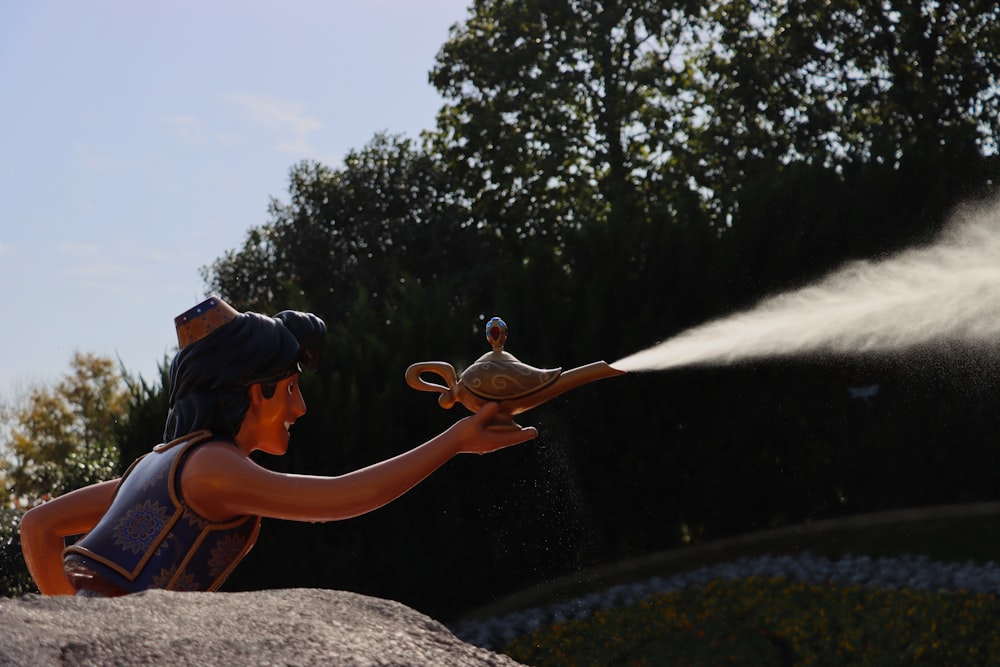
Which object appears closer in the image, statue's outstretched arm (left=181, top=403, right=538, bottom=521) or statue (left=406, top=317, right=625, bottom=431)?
statue's outstretched arm (left=181, top=403, right=538, bottom=521)

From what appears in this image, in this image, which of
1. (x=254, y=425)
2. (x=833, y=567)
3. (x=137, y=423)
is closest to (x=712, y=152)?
Answer: (x=833, y=567)

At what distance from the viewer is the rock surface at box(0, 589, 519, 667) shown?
Result: 7.80 ft

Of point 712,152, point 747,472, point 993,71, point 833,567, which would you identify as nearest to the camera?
point 833,567

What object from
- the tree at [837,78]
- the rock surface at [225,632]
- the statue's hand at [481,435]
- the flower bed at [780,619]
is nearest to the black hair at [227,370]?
the statue's hand at [481,435]

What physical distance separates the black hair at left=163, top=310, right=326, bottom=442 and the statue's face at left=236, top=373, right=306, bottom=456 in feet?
0.13

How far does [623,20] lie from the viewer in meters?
19.7

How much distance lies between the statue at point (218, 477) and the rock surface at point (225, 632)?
1.52ft

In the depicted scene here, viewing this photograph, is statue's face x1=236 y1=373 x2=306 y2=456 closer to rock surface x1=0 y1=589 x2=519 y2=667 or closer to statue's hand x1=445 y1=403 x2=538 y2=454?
statue's hand x1=445 y1=403 x2=538 y2=454

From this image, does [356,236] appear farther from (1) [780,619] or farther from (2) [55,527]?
(2) [55,527]

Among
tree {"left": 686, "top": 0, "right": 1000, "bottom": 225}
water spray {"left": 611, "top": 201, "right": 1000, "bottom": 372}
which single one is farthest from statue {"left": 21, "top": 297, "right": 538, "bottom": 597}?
tree {"left": 686, "top": 0, "right": 1000, "bottom": 225}

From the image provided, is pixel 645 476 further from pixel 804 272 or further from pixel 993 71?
pixel 993 71

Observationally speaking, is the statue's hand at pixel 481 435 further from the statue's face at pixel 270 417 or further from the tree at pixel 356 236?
the tree at pixel 356 236

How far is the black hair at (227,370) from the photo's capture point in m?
3.60

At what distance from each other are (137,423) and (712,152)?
36.9 ft
